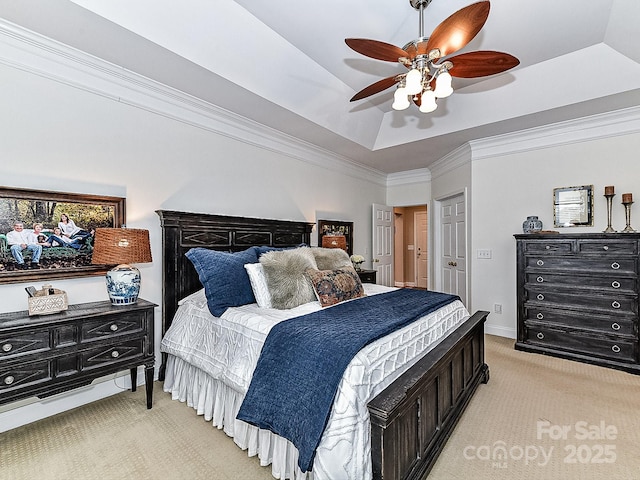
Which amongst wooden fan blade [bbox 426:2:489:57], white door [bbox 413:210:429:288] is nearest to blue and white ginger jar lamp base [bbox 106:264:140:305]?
wooden fan blade [bbox 426:2:489:57]

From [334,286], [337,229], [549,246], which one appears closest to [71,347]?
[334,286]

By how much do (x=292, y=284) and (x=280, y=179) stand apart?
197 cm

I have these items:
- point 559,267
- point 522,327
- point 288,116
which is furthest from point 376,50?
point 522,327

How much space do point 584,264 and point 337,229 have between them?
3.01 metres

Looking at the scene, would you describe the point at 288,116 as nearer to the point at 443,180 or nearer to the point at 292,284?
the point at 292,284

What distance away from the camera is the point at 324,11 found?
2.45m

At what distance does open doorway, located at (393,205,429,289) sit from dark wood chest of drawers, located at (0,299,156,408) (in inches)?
264

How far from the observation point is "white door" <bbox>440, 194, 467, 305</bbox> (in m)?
4.86

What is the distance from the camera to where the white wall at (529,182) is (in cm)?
348

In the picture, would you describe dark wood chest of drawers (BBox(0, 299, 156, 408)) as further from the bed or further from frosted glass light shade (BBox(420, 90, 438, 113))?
frosted glass light shade (BBox(420, 90, 438, 113))

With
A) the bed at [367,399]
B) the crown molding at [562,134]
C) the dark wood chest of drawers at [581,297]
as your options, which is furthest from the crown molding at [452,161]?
the bed at [367,399]

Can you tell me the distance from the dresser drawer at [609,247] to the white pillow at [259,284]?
3241 mm

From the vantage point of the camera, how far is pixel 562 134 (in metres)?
3.79

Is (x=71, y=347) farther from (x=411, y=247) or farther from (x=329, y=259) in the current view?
(x=411, y=247)
